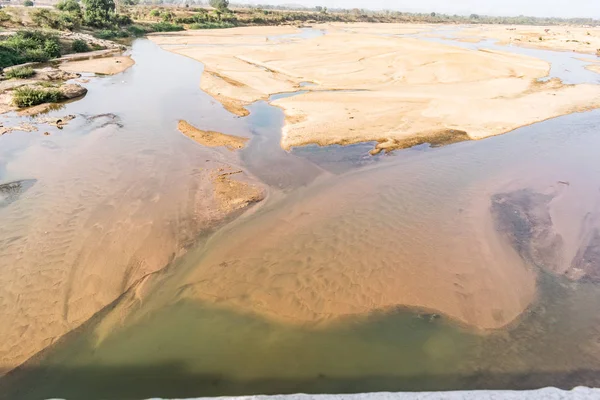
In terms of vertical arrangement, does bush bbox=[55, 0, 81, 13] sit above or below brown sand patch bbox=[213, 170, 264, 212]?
above

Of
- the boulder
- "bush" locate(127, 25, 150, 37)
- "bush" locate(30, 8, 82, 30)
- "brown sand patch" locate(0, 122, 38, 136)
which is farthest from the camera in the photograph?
"bush" locate(127, 25, 150, 37)

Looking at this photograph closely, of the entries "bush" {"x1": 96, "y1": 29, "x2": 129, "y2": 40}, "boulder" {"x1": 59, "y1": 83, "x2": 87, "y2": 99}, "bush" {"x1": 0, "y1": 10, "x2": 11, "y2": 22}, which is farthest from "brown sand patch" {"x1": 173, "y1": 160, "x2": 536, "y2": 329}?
"bush" {"x1": 96, "y1": 29, "x2": 129, "y2": 40}

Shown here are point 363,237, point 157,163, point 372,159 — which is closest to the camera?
point 363,237

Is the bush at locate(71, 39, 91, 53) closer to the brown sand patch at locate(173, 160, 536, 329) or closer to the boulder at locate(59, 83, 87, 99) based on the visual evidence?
the boulder at locate(59, 83, 87, 99)

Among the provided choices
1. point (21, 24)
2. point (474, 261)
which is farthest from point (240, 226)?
point (21, 24)

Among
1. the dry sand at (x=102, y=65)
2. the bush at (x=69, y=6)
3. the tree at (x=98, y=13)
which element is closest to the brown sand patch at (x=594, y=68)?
the dry sand at (x=102, y=65)

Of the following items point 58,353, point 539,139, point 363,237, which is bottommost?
point 58,353

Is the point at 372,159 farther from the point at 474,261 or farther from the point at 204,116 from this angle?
the point at 204,116

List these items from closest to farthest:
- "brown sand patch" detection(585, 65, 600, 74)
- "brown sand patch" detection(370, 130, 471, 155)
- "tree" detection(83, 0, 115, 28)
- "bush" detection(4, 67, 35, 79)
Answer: "brown sand patch" detection(370, 130, 471, 155), "bush" detection(4, 67, 35, 79), "brown sand patch" detection(585, 65, 600, 74), "tree" detection(83, 0, 115, 28)

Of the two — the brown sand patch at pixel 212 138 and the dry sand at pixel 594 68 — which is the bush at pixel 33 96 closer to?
the brown sand patch at pixel 212 138
